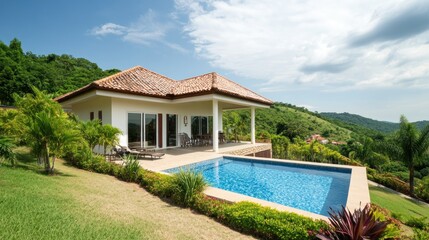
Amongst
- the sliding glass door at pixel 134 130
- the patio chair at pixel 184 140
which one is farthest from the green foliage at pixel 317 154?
the sliding glass door at pixel 134 130

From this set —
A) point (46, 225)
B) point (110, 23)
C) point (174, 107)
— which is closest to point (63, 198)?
point (46, 225)

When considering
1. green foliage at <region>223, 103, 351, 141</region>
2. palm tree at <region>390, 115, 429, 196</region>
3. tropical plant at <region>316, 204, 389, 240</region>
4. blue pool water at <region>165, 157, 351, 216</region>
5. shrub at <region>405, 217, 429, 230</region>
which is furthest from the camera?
green foliage at <region>223, 103, 351, 141</region>

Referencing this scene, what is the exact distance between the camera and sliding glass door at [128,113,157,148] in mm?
14586

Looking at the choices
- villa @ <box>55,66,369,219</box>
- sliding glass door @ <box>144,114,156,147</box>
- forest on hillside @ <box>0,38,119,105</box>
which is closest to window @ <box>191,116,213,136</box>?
villa @ <box>55,66,369,219</box>

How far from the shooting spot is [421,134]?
2241 centimetres

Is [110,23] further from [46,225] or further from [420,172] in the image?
[420,172]

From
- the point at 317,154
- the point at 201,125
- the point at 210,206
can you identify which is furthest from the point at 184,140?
the point at 210,206

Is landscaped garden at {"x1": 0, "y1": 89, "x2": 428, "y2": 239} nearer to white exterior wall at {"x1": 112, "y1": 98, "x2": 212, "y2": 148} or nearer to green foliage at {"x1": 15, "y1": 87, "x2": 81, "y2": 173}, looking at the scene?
green foliage at {"x1": 15, "y1": 87, "x2": 81, "y2": 173}

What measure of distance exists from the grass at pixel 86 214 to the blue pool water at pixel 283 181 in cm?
217

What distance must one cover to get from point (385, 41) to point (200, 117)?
13698 millimetres

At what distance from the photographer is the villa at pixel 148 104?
535 inches

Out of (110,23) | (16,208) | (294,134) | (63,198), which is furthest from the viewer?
(294,134)

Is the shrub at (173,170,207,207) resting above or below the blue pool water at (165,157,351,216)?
above

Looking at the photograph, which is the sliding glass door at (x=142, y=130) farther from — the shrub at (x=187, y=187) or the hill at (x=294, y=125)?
the hill at (x=294, y=125)
